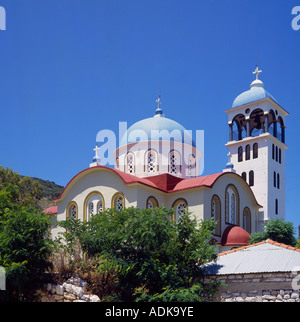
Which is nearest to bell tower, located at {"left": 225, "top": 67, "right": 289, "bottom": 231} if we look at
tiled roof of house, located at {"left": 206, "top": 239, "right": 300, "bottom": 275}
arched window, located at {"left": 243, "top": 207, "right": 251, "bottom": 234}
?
arched window, located at {"left": 243, "top": 207, "right": 251, "bottom": 234}

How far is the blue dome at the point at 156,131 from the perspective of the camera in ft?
93.6

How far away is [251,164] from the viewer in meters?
32.9

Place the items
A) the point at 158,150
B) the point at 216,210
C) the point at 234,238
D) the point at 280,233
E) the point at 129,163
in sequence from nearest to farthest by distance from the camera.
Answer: the point at 280,233, the point at 234,238, the point at 216,210, the point at 158,150, the point at 129,163

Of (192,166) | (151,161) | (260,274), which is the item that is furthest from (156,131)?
(260,274)

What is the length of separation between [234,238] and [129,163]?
7943 millimetres

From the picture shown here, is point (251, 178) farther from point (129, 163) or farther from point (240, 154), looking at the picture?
point (129, 163)

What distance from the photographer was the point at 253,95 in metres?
33.8

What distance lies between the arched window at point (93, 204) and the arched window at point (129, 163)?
12.6ft

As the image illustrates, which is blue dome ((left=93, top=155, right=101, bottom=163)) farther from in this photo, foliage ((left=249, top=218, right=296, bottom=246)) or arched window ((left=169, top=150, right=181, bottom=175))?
foliage ((left=249, top=218, right=296, bottom=246))

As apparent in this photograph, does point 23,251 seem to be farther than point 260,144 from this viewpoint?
No

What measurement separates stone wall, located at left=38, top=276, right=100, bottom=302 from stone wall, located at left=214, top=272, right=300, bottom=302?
392 cm

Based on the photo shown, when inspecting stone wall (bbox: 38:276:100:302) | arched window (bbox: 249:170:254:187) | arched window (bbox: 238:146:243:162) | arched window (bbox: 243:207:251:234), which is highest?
arched window (bbox: 238:146:243:162)

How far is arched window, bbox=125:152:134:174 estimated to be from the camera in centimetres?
2859
